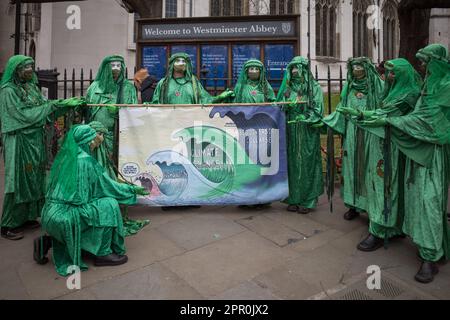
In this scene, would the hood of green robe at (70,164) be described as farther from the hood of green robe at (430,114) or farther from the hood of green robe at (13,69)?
the hood of green robe at (430,114)

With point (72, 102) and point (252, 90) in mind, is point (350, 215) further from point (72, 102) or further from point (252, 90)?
point (72, 102)

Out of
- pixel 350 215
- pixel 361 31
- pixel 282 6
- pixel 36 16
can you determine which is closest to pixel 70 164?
pixel 350 215

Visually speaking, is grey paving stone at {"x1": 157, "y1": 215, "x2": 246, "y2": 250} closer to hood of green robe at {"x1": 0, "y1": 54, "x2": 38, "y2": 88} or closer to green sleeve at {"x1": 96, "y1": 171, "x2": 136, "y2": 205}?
green sleeve at {"x1": 96, "y1": 171, "x2": 136, "y2": 205}

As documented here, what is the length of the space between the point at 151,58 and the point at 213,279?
572cm

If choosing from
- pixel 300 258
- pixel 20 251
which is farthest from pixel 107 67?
pixel 300 258

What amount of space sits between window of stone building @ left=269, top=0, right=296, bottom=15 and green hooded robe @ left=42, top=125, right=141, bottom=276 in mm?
17812

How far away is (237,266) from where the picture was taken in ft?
11.9

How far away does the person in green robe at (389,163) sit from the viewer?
3.76 meters

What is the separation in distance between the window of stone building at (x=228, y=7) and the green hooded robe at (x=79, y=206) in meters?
16.2

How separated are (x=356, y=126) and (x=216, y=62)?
4.15 meters

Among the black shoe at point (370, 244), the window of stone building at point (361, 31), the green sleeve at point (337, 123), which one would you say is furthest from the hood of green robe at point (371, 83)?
the window of stone building at point (361, 31)

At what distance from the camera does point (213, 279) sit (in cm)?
338

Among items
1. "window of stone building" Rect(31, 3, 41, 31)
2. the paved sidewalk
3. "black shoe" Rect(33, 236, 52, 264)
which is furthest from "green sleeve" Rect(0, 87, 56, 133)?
"window of stone building" Rect(31, 3, 41, 31)
